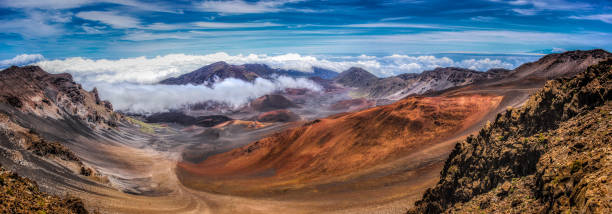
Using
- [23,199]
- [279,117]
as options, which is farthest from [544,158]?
[279,117]

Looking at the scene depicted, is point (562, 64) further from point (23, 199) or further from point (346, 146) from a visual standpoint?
point (23, 199)

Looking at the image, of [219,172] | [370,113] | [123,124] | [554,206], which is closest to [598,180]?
[554,206]

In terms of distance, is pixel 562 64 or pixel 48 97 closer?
pixel 48 97

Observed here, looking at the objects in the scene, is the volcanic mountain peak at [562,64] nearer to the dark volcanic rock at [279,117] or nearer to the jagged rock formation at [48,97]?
the dark volcanic rock at [279,117]

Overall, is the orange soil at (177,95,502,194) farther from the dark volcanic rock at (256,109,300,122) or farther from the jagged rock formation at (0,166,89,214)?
the dark volcanic rock at (256,109,300,122)

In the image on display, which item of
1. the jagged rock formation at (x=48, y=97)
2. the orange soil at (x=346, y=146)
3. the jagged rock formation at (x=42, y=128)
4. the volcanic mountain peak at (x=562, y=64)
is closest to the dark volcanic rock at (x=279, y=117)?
the jagged rock formation at (x=42, y=128)

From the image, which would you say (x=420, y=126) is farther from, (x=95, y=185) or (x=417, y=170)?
(x=95, y=185)
